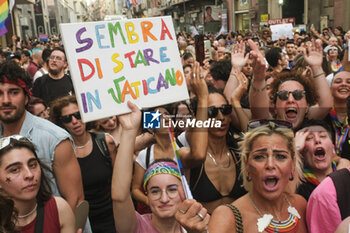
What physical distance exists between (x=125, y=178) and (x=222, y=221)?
25.4 inches

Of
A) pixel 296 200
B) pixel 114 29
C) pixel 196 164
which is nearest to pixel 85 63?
pixel 114 29

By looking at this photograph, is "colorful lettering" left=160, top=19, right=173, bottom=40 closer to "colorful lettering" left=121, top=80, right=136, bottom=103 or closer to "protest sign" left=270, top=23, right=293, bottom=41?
"colorful lettering" left=121, top=80, right=136, bottom=103

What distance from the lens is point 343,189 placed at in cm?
190

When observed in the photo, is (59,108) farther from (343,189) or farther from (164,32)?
(343,189)

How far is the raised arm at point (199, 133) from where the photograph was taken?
2.65 meters

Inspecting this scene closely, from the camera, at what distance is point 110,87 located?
2.25 m

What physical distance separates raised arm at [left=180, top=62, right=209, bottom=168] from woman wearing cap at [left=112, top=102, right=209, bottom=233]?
6.5 inches

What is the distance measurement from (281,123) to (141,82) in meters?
0.90

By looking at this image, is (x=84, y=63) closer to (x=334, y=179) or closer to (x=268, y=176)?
(x=268, y=176)

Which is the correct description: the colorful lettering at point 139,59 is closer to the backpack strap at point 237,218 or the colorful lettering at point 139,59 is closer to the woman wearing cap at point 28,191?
the woman wearing cap at point 28,191

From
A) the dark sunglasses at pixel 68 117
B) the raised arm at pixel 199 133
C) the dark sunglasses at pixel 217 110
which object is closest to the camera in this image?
the raised arm at pixel 199 133

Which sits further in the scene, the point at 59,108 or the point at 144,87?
the point at 59,108

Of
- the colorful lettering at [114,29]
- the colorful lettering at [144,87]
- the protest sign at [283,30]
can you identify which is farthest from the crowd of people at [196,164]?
the protest sign at [283,30]

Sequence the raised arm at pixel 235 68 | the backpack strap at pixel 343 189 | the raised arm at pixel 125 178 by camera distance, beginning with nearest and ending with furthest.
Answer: the backpack strap at pixel 343 189 → the raised arm at pixel 125 178 → the raised arm at pixel 235 68
